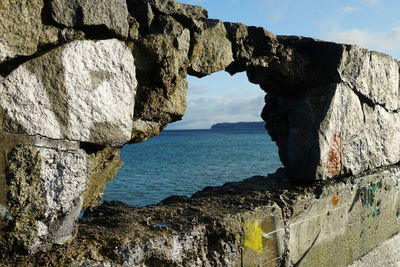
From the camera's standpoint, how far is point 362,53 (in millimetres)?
3277

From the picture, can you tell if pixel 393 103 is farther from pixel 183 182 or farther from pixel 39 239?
pixel 183 182

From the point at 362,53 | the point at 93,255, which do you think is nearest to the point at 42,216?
the point at 93,255

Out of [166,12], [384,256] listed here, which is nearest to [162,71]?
[166,12]

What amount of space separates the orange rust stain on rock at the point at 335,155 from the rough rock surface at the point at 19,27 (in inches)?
80.3

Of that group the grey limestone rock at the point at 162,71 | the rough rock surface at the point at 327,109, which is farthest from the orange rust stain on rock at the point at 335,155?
the grey limestone rock at the point at 162,71

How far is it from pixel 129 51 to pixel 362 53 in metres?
1.91

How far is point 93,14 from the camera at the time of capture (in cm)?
183

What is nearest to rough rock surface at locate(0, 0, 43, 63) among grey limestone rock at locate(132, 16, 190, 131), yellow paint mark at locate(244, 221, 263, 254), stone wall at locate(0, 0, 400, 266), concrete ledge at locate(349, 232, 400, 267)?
stone wall at locate(0, 0, 400, 266)

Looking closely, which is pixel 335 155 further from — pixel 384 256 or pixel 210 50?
pixel 210 50

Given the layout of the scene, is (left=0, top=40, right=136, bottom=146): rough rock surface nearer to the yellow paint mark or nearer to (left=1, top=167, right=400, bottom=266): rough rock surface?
(left=1, top=167, right=400, bottom=266): rough rock surface

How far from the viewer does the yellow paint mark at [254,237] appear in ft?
7.88

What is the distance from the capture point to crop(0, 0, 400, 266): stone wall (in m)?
1.68

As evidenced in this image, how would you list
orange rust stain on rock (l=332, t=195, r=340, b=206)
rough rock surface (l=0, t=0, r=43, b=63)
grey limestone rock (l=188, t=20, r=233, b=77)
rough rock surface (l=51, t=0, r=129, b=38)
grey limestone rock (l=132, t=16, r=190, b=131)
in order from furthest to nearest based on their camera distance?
orange rust stain on rock (l=332, t=195, r=340, b=206) → grey limestone rock (l=188, t=20, r=233, b=77) → grey limestone rock (l=132, t=16, r=190, b=131) → rough rock surface (l=51, t=0, r=129, b=38) → rough rock surface (l=0, t=0, r=43, b=63)

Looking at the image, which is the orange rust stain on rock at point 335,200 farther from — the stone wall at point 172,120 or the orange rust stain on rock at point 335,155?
the orange rust stain on rock at point 335,155
